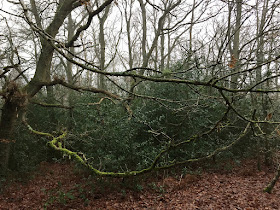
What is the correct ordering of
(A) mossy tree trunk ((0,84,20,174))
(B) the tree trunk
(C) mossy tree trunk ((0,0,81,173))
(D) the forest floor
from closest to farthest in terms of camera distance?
(D) the forest floor → (B) the tree trunk → (C) mossy tree trunk ((0,0,81,173)) → (A) mossy tree trunk ((0,84,20,174))

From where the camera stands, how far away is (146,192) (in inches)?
266

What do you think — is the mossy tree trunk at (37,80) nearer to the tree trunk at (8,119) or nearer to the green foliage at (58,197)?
the tree trunk at (8,119)

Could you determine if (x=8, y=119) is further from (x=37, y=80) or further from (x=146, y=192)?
(x=146, y=192)

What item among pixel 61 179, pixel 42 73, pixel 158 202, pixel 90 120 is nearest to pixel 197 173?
pixel 158 202

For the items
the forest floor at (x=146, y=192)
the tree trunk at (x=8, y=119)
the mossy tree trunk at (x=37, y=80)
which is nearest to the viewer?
the forest floor at (x=146, y=192)

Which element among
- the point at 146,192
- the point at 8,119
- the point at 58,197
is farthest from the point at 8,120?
the point at 146,192

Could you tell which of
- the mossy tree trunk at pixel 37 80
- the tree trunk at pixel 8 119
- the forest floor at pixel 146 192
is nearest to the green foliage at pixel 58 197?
the forest floor at pixel 146 192

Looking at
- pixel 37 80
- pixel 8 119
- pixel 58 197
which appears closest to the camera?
pixel 58 197

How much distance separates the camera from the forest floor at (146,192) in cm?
587

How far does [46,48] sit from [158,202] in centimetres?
560

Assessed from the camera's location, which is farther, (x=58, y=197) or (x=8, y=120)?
(x=8, y=120)

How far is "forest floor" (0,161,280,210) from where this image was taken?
5.87 meters

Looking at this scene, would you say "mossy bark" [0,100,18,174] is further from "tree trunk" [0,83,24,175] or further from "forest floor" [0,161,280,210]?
"forest floor" [0,161,280,210]

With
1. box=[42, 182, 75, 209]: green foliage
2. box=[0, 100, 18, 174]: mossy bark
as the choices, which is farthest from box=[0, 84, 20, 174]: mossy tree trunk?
box=[42, 182, 75, 209]: green foliage
